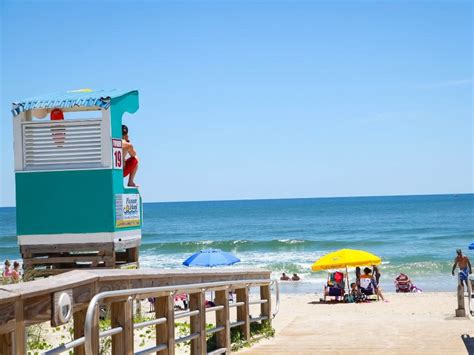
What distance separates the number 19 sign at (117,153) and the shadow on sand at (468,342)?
4.81 meters

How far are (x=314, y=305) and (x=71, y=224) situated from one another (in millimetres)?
11306

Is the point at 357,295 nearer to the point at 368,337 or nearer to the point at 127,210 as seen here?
the point at 127,210

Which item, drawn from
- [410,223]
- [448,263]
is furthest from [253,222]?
[448,263]

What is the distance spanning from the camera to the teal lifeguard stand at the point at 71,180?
10656 mm

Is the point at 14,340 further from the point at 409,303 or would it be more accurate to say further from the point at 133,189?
the point at 409,303

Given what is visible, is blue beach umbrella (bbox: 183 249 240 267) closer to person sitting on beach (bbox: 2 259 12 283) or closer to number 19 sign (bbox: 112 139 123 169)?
person sitting on beach (bbox: 2 259 12 283)

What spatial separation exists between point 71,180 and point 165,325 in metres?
4.98

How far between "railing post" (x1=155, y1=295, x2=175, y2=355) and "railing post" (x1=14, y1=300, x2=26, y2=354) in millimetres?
2472

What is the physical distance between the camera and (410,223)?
7738cm

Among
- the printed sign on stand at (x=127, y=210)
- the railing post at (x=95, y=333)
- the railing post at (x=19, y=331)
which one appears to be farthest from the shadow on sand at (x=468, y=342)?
the railing post at (x=19, y=331)

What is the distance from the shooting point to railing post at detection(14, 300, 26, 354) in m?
3.64

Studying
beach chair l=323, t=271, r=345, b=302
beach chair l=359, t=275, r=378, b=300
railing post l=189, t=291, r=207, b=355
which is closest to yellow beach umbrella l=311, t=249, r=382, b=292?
beach chair l=323, t=271, r=345, b=302

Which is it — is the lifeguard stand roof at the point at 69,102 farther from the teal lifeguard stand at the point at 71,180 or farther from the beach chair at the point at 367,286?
the beach chair at the point at 367,286

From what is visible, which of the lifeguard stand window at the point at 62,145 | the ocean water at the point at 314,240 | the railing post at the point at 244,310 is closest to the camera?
the railing post at the point at 244,310
